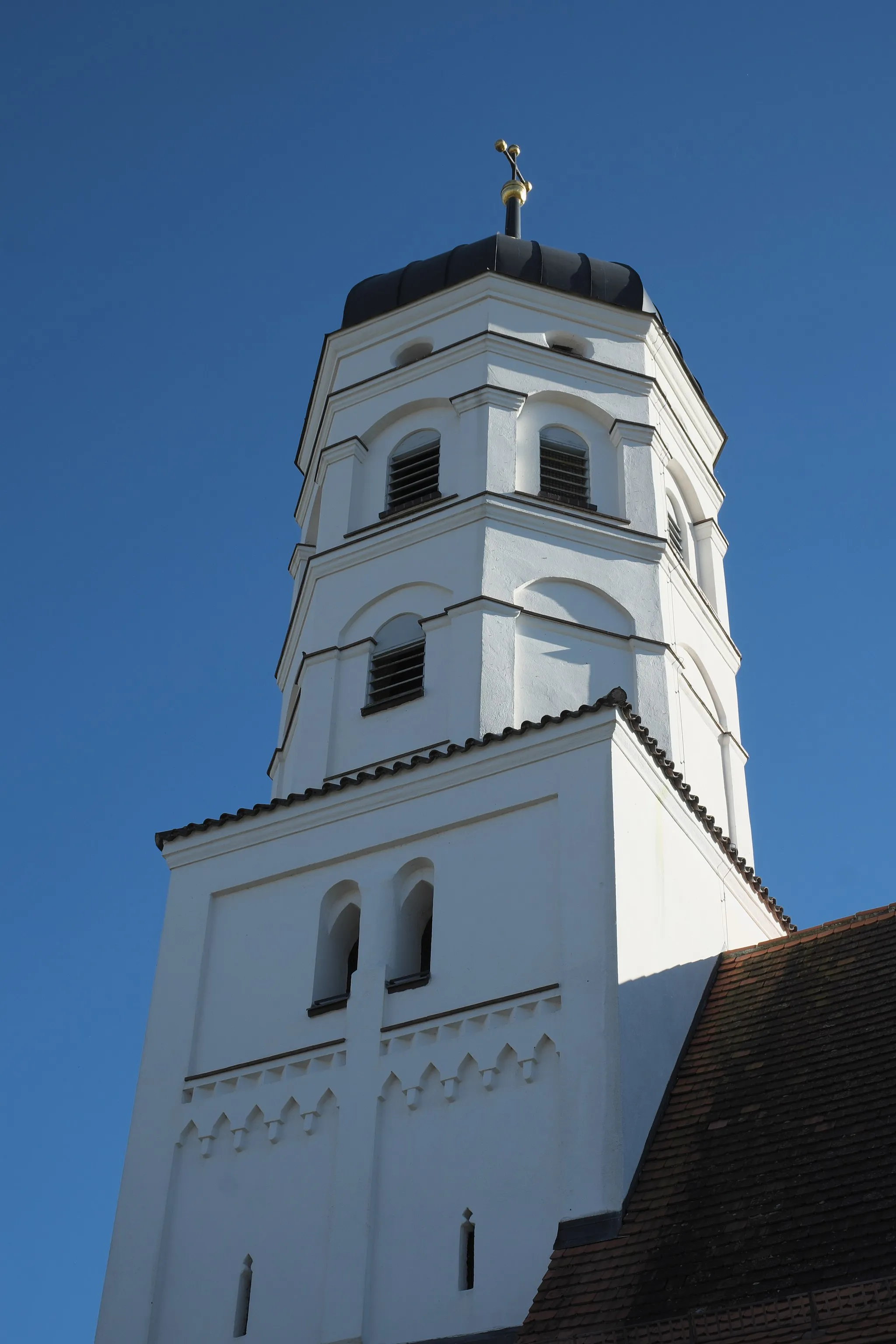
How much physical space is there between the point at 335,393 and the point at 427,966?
8180 mm

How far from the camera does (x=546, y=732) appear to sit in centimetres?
1550

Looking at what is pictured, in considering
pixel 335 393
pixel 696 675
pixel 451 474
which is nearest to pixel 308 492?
pixel 335 393

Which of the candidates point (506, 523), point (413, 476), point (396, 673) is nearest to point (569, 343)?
point (413, 476)

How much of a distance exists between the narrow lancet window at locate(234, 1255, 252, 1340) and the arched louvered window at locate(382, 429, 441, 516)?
8296 millimetres

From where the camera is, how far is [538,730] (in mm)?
15539

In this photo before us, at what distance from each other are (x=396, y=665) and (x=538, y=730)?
2.87 meters

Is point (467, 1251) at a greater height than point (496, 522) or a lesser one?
lesser

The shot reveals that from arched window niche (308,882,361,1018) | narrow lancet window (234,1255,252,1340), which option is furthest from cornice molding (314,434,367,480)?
narrow lancet window (234,1255,252,1340)

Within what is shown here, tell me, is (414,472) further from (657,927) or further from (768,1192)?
(768,1192)

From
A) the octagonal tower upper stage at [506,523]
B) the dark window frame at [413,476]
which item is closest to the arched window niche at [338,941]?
the octagonal tower upper stage at [506,523]

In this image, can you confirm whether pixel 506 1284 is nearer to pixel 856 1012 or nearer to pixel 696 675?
pixel 856 1012

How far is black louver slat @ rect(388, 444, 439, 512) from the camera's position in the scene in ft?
64.3

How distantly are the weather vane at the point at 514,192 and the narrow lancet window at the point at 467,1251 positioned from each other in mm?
14791

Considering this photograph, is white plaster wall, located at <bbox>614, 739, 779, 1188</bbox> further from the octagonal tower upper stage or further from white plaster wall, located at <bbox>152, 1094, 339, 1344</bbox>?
white plaster wall, located at <bbox>152, 1094, 339, 1344</bbox>
